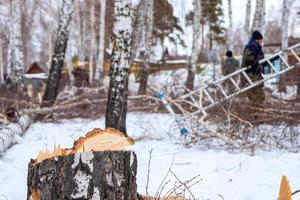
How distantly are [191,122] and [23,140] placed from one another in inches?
107

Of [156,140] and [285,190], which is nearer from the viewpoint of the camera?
[285,190]

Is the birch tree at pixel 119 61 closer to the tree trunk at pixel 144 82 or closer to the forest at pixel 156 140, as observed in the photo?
the forest at pixel 156 140

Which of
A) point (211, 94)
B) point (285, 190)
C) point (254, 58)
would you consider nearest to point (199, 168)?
point (285, 190)

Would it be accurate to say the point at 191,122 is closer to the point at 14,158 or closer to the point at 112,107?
the point at 112,107

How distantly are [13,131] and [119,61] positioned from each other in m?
2.05

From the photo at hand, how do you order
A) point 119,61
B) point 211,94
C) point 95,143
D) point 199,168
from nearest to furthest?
1. point 95,143
2. point 199,168
3. point 119,61
4. point 211,94

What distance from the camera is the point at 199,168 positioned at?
5449 millimetres

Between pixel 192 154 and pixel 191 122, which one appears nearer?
pixel 192 154

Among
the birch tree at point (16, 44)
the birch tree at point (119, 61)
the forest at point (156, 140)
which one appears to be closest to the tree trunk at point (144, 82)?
Answer: the forest at point (156, 140)

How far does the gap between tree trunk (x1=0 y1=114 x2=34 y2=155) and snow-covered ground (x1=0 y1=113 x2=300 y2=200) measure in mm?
107

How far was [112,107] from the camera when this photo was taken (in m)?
6.86

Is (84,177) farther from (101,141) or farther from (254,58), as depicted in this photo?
(254,58)

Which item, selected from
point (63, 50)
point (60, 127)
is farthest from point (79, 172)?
point (63, 50)

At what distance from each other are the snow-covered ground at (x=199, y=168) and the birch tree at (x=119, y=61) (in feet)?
2.03
